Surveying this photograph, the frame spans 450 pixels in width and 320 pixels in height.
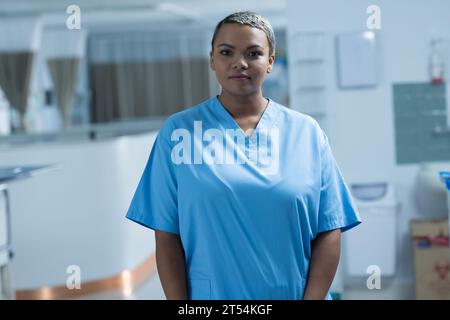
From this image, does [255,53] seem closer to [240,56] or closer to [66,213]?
[240,56]

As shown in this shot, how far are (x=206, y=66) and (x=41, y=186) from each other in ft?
23.9

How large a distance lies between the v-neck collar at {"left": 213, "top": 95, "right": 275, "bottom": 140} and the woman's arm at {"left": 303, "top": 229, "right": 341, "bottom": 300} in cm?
20

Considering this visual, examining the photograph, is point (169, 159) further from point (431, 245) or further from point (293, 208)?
point (431, 245)

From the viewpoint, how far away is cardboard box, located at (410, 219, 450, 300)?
3.35 m

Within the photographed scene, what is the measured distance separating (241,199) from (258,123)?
0.14 metres

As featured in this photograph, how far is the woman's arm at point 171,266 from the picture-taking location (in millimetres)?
1125

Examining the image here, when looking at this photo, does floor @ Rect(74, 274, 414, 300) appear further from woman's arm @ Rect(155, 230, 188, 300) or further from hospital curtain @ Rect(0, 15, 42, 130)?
hospital curtain @ Rect(0, 15, 42, 130)

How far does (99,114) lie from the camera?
1083cm

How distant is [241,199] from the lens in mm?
1093

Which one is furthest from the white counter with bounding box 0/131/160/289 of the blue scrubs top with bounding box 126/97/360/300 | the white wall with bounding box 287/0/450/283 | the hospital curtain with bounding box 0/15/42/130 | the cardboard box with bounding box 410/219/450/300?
the blue scrubs top with bounding box 126/97/360/300

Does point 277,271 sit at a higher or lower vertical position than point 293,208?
lower

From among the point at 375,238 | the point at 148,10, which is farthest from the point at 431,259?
the point at 148,10

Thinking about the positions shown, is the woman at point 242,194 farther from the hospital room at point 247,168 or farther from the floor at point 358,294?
the floor at point 358,294

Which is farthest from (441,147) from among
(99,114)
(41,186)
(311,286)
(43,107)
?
(99,114)
